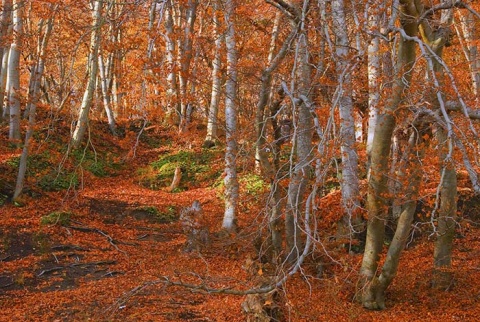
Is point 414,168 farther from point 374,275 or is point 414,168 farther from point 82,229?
point 82,229

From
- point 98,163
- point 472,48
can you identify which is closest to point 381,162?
point 472,48

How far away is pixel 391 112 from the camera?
19.8 ft

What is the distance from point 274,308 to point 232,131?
206 inches

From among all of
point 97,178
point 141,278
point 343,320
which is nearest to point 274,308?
point 343,320

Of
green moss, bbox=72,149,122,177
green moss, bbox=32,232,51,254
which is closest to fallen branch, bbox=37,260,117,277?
green moss, bbox=32,232,51,254

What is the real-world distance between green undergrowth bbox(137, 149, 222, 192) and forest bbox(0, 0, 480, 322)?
0.26 feet

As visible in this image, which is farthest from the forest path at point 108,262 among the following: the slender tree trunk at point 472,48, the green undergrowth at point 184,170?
the slender tree trunk at point 472,48

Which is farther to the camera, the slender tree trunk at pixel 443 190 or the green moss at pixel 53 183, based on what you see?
the green moss at pixel 53 183

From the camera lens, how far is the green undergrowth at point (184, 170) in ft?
54.3

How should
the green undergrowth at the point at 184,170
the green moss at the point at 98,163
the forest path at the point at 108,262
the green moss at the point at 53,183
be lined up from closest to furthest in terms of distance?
the forest path at the point at 108,262, the green moss at the point at 53,183, the green moss at the point at 98,163, the green undergrowth at the point at 184,170


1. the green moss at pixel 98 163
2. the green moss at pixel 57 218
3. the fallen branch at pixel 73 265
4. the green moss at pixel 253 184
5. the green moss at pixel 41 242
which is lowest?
the fallen branch at pixel 73 265

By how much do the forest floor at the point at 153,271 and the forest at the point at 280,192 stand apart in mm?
44

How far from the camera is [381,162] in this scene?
6660 millimetres

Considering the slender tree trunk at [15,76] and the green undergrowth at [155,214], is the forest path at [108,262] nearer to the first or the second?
the green undergrowth at [155,214]
